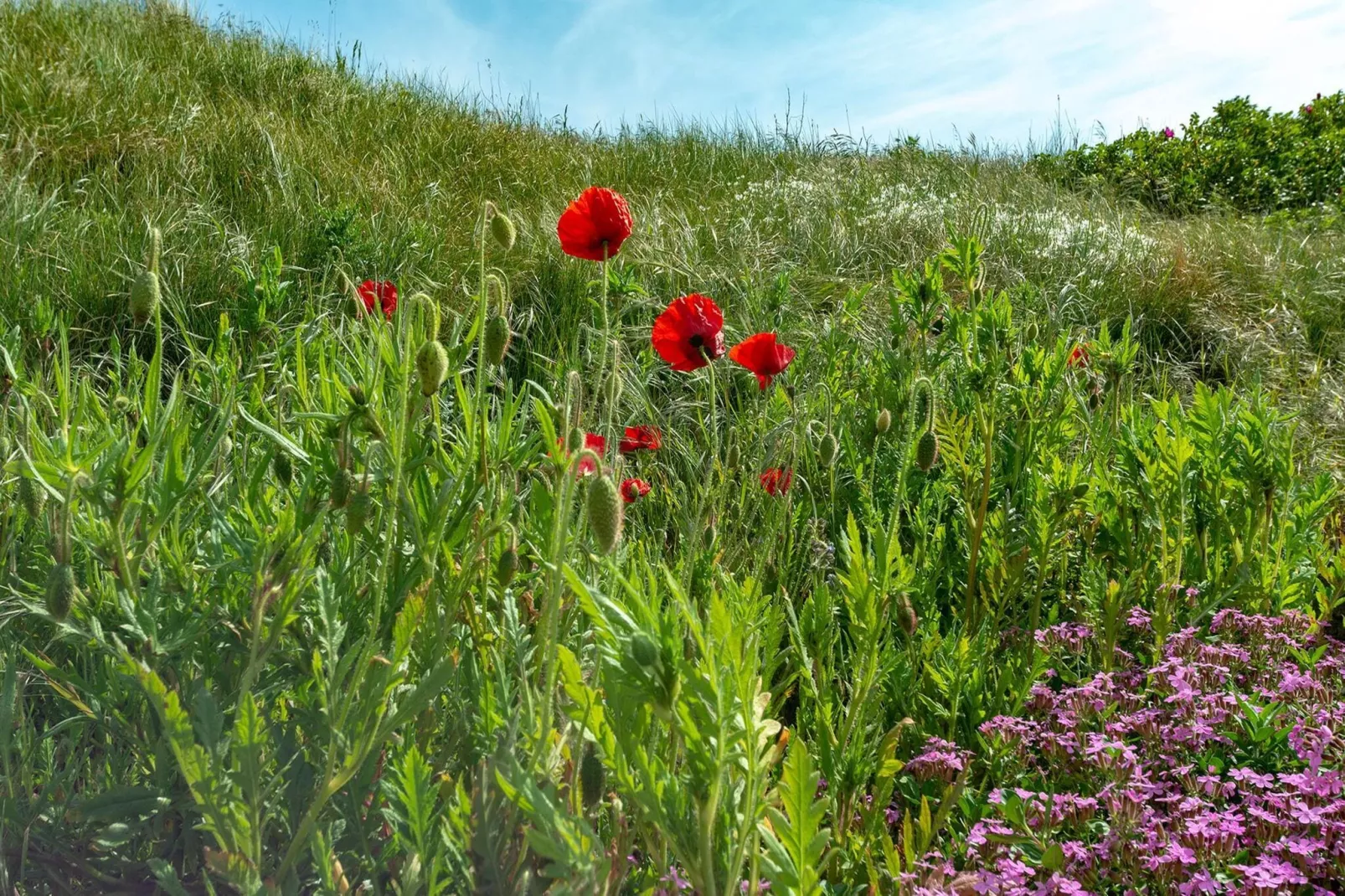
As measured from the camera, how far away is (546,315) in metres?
3.80

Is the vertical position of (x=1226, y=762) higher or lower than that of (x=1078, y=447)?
lower

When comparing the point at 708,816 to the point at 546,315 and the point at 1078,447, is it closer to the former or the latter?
the point at 1078,447

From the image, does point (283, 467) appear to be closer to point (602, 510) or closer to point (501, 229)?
point (501, 229)

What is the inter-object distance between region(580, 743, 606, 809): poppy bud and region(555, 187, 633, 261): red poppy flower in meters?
0.87

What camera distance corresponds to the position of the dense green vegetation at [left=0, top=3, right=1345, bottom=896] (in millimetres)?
850

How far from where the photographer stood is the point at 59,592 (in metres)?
0.94

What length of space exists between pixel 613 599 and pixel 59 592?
55 cm

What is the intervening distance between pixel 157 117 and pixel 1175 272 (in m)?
5.38

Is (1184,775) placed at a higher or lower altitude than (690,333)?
lower

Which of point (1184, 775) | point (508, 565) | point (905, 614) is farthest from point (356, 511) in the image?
point (1184, 775)

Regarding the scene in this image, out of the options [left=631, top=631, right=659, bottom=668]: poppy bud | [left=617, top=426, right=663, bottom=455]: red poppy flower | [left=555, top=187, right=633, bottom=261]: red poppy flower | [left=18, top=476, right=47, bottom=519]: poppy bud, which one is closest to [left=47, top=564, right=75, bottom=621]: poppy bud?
[left=18, top=476, right=47, bottom=519]: poppy bud

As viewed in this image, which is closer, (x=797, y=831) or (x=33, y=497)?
(x=797, y=831)

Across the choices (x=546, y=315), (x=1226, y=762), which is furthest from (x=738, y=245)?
(x=1226, y=762)

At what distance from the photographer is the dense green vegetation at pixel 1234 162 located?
340 inches
